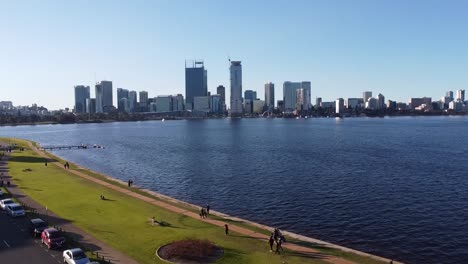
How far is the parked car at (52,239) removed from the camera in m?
33.9

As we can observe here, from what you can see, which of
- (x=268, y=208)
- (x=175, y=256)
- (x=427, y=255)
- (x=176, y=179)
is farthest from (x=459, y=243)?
(x=176, y=179)

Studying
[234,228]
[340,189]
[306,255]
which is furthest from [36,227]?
[340,189]

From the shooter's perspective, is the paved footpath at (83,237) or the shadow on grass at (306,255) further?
the shadow on grass at (306,255)

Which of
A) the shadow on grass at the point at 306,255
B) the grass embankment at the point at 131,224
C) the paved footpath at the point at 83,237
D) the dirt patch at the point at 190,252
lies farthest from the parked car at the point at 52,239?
the shadow on grass at the point at 306,255

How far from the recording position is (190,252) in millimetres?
33062

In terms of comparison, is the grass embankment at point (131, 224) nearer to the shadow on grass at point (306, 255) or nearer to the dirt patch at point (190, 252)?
the shadow on grass at point (306, 255)

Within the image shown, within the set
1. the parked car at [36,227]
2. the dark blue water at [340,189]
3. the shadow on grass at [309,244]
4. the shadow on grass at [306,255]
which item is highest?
the parked car at [36,227]

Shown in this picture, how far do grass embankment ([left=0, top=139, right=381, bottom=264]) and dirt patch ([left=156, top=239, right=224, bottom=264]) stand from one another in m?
0.70

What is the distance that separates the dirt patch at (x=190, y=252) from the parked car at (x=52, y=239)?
739 cm

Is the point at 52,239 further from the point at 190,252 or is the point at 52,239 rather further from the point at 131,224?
the point at 190,252

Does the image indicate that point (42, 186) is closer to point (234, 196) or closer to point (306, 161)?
point (234, 196)

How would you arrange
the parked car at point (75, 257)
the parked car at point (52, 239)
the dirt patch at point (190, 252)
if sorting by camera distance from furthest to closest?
the parked car at point (52, 239) → the dirt patch at point (190, 252) → the parked car at point (75, 257)

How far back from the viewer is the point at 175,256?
108 ft

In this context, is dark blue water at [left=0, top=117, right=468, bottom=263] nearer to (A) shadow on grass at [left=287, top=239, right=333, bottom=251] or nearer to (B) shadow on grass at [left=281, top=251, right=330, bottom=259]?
(A) shadow on grass at [left=287, top=239, right=333, bottom=251]
